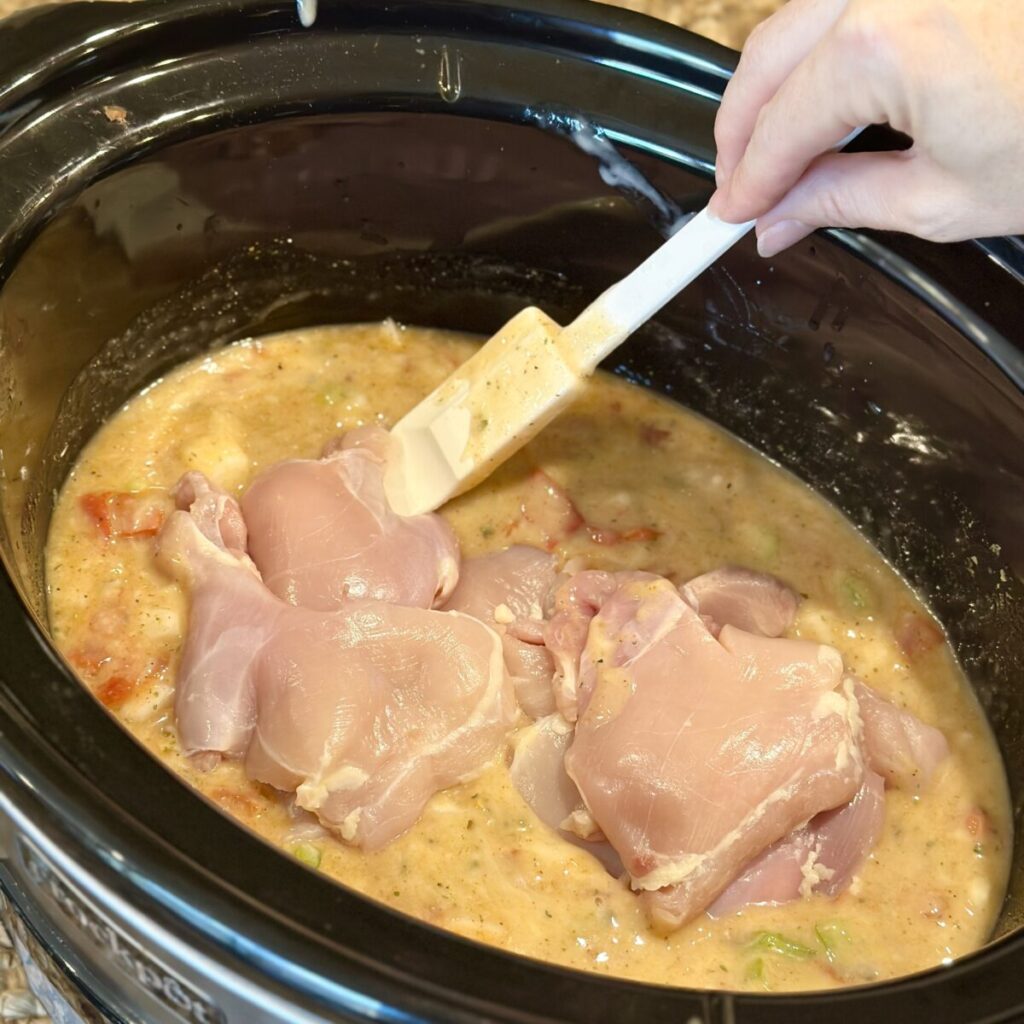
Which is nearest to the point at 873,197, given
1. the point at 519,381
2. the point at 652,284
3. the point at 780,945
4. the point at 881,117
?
the point at 881,117

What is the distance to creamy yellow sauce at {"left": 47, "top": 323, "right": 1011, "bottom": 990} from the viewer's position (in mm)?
1468

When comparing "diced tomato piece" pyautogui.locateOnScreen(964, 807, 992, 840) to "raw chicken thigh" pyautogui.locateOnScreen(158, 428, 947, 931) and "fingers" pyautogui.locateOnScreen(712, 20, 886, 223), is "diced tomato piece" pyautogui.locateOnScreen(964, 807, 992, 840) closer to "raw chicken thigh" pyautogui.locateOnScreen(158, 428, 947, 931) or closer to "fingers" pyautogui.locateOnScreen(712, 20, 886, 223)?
"raw chicken thigh" pyautogui.locateOnScreen(158, 428, 947, 931)

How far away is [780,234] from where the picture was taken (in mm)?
1442

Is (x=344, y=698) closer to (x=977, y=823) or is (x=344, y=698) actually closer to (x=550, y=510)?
(x=550, y=510)

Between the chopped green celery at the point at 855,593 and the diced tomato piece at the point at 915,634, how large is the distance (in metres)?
0.05

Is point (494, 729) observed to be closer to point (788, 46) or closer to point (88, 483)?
point (88, 483)

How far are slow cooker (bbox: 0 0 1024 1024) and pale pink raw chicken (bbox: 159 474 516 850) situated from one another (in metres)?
0.25

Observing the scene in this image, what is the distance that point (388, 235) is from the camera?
6.31 ft

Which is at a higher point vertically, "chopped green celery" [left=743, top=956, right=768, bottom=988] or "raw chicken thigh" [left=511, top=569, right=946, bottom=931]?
"raw chicken thigh" [left=511, top=569, right=946, bottom=931]

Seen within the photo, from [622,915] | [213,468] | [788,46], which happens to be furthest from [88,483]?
[788,46]

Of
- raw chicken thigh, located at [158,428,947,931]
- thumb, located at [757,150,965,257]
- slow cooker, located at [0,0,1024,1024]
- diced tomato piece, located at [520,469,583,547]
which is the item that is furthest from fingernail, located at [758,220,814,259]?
diced tomato piece, located at [520,469,583,547]

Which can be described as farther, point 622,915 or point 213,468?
point 213,468

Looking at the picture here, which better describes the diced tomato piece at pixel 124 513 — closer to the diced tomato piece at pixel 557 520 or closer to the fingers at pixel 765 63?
the diced tomato piece at pixel 557 520

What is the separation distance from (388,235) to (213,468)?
1.50 ft
